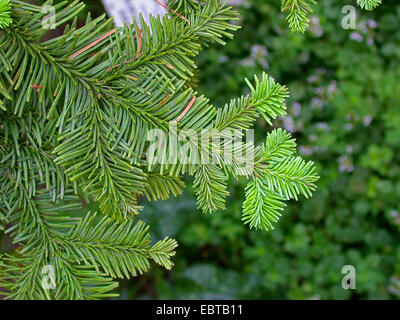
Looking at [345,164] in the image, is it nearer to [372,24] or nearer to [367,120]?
[367,120]

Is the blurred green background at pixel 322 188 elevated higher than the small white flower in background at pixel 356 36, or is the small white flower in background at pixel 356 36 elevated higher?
the small white flower in background at pixel 356 36

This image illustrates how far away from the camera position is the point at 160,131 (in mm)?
Answer: 332

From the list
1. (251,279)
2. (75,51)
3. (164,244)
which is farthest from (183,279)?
(75,51)

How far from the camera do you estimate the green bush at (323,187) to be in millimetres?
1206

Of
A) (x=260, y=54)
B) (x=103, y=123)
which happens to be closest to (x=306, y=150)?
(x=260, y=54)

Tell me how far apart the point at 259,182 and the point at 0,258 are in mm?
243

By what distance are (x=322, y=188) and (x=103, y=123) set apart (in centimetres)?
100

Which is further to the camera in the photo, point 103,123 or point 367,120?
point 367,120

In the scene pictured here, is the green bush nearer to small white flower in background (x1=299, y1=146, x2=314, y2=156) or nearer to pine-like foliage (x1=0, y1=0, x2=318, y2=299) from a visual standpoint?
small white flower in background (x1=299, y1=146, x2=314, y2=156)

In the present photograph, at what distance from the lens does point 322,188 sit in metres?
1.22

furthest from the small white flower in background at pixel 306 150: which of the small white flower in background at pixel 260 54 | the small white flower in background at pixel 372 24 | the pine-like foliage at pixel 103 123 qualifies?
the pine-like foliage at pixel 103 123

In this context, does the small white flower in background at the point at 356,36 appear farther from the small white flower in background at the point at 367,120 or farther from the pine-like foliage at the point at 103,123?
the pine-like foliage at the point at 103,123

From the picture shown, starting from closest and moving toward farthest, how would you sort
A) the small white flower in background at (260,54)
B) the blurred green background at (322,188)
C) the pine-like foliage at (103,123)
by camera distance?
the pine-like foliage at (103,123) → the blurred green background at (322,188) → the small white flower in background at (260,54)

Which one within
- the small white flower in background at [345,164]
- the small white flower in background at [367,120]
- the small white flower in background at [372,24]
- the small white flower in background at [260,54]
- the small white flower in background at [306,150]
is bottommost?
the small white flower in background at [345,164]
